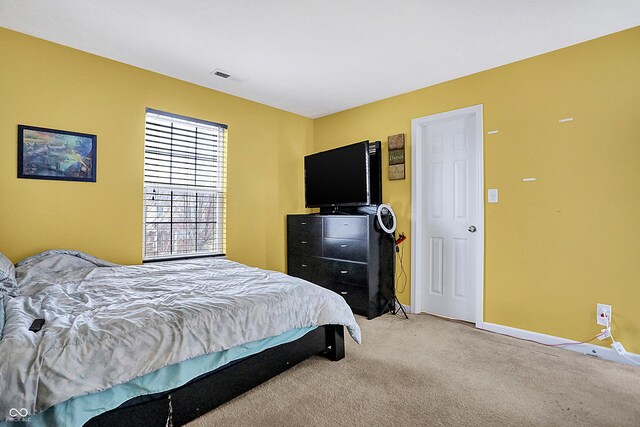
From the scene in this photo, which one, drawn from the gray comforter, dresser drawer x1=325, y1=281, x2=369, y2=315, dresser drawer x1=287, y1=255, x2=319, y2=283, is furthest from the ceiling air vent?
dresser drawer x1=325, y1=281, x2=369, y2=315

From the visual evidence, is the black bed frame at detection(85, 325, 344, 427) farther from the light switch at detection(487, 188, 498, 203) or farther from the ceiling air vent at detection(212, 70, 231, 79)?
the ceiling air vent at detection(212, 70, 231, 79)

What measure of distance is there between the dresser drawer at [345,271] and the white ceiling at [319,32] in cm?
196

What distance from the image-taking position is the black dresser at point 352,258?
344cm

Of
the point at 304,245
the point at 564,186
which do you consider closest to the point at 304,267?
the point at 304,245

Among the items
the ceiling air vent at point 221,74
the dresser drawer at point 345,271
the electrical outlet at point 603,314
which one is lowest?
the electrical outlet at point 603,314

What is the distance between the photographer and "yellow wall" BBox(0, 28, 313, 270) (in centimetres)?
253

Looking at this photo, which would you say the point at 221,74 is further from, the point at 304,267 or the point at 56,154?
the point at 304,267

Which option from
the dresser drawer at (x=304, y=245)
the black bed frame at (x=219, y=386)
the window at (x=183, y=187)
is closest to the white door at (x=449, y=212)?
the dresser drawer at (x=304, y=245)

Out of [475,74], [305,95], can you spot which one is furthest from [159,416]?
[475,74]

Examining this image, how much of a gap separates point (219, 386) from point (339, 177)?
8.62 feet

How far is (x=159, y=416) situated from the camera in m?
1.51

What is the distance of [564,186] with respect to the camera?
271 centimetres

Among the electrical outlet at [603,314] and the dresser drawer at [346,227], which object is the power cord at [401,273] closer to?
the dresser drawer at [346,227]

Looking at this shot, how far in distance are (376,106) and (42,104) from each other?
325 cm
